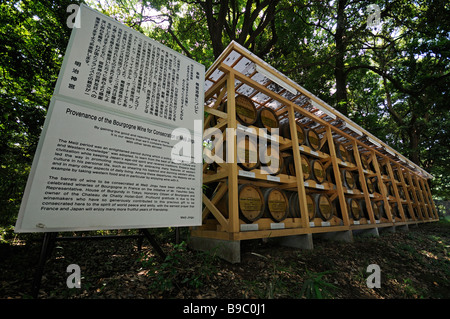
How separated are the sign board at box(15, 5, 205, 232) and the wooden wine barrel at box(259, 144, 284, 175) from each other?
1.91 meters

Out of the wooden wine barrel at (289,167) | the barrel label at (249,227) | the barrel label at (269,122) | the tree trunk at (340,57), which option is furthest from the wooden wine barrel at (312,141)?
the tree trunk at (340,57)

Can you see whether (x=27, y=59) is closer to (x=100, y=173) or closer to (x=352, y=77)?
(x=100, y=173)

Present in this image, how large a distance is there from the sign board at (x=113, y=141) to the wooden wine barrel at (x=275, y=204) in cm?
180

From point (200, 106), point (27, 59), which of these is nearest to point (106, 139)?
point (200, 106)

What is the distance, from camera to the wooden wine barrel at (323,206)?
4773 millimetres

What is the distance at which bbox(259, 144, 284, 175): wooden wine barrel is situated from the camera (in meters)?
4.08

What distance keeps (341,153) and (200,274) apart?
6.68 m

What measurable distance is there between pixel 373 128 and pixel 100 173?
14.7 meters

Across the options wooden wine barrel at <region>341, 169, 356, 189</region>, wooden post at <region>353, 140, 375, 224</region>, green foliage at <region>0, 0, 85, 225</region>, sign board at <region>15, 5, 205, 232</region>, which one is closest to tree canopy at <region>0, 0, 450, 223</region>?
green foliage at <region>0, 0, 85, 225</region>

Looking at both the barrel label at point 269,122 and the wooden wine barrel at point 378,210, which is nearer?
the barrel label at point 269,122

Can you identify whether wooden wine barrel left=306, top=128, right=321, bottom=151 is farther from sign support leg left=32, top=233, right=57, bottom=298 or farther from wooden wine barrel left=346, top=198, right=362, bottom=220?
sign support leg left=32, top=233, right=57, bottom=298

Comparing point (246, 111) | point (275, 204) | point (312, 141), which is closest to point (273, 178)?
point (275, 204)

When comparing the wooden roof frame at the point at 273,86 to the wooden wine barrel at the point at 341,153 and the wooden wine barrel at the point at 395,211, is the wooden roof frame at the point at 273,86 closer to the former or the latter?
the wooden wine barrel at the point at 341,153

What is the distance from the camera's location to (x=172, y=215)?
2250mm
